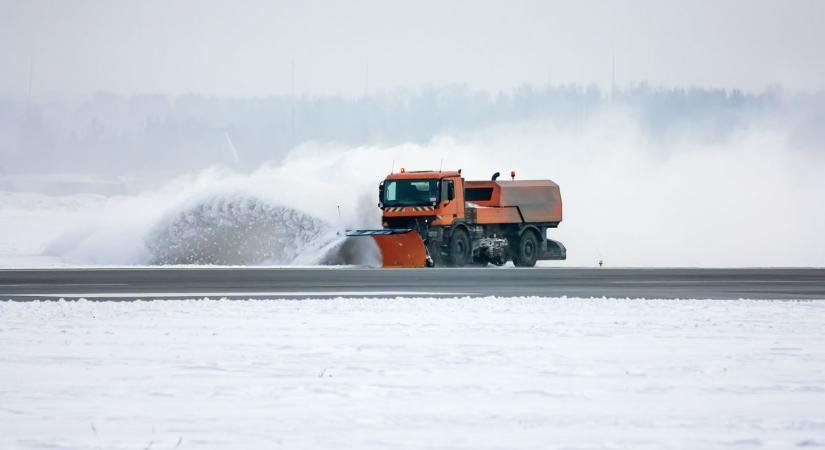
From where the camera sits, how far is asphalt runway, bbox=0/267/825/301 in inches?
1053

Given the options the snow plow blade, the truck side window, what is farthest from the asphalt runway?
the truck side window

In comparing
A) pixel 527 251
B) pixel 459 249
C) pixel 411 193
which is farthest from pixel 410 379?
pixel 527 251

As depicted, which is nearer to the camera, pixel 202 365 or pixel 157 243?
pixel 202 365

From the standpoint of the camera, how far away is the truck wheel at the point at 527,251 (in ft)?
154

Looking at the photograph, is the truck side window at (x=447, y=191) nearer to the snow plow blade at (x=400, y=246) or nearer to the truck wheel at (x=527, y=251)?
the snow plow blade at (x=400, y=246)

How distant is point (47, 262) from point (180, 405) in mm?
41409

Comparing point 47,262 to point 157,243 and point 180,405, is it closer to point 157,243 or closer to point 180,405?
point 157,243

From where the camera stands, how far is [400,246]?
42.8 meters

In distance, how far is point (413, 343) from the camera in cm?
1577

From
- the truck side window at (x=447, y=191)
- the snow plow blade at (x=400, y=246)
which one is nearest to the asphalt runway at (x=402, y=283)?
the snow plow blade at (x=400, y=246)

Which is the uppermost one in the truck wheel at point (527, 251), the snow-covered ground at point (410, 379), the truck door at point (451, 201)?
the truck door at point (451, 201)

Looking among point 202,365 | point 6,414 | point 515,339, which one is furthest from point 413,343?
point 6,414

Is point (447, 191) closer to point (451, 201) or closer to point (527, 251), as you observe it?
point (451, 201)

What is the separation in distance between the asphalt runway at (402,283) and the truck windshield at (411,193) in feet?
13.0
